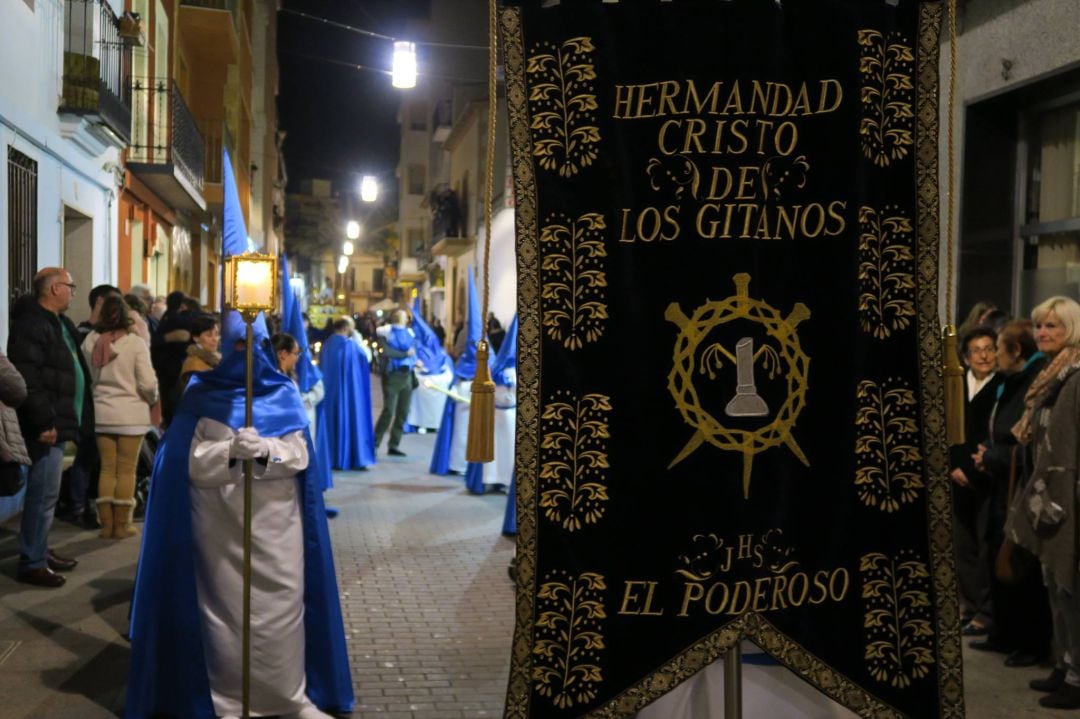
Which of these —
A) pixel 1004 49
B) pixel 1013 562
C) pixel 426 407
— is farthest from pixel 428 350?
pixel 1013 562

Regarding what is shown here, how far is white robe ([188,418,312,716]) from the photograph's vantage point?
5.16 meters

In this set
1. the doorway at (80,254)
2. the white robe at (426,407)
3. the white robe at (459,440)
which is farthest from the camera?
the white robe at (426,407)

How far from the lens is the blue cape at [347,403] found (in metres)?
13.6

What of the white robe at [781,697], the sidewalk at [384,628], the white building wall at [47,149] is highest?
the white building wall at [47,149]

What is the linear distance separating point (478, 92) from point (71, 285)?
84.4 feet

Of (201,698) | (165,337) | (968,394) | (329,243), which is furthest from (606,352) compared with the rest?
(329,243)

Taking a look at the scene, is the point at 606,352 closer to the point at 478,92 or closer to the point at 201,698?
the point at 201,698

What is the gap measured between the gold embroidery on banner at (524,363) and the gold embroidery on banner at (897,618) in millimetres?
1076

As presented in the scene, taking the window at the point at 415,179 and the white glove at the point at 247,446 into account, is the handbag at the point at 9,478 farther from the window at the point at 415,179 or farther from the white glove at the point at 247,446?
the window at the point at 415,179

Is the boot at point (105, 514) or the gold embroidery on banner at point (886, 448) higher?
the gold embroidery on banner at point (886, 448)

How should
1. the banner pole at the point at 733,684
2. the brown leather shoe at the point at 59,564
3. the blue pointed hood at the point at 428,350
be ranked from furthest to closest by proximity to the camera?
the blue pointed hood at the point at 428,350, the brown leather shoe at the point at 59,564, the banner pole at the point at 733,684

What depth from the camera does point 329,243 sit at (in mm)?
77125

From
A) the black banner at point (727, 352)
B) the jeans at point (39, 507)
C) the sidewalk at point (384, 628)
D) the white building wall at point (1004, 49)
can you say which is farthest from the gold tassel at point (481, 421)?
the white building wall at point (1004, 49)

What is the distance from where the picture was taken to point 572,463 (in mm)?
3539
